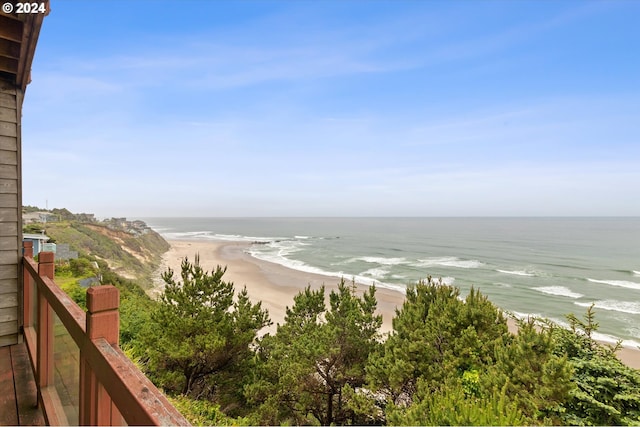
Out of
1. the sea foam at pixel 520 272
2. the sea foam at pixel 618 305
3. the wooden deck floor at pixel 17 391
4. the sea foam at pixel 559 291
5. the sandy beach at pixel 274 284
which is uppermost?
the wooden deck floor at pixel 17 391

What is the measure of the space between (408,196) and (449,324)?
83.4 m

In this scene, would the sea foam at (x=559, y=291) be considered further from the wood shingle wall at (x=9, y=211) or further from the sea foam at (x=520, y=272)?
the wood shingle wall at (x=9, y=211)

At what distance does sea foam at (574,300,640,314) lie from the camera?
17.2 meters

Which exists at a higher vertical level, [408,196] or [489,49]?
[489,49]

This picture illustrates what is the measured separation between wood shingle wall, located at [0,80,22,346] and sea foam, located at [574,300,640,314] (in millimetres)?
23769

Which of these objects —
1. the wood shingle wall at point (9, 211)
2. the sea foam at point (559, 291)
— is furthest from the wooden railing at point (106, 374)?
the sea foam at point (559, 291)

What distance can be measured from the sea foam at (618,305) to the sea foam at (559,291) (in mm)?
1275

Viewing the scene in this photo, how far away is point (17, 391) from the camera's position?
96.2 inches

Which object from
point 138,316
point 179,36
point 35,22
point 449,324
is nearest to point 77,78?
point 179,36

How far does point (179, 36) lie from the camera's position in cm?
1483

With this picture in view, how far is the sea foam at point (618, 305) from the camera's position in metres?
17.2

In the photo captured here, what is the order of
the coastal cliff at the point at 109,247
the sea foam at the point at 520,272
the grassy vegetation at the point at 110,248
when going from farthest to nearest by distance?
the sea foam at the point at 520,272 < the grassy vegetation at the point at 110,248 < the coastal cliff at the point at 109,247

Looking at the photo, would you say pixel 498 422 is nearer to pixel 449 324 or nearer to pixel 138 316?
pixel 449 324

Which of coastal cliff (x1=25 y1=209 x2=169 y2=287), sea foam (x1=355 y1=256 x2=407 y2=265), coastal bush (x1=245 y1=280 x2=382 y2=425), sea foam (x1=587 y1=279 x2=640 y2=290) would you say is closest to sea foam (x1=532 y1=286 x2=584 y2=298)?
sea foam (x1=587 y1=279 x2=640 y2=290)
